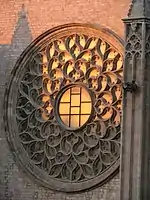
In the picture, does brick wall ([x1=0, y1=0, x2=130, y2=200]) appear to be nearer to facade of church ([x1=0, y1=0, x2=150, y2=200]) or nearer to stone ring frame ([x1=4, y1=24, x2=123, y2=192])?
facade of church ([x1=0, y1=0, x2=150, y2=200])

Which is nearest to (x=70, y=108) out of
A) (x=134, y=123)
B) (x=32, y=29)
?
(x=32, y=29)

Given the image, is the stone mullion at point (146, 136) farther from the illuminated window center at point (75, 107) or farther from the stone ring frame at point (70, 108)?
the illuminated window center at point (75, 107)

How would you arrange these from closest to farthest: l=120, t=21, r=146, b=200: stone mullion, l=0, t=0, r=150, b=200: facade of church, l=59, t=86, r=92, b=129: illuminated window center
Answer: l=120, t=21, r=146, b=200: stone mullion, l=0, t=0, r=150, b=200: facade of church, l=59, t=86, r=92, b=129: illuminated window center

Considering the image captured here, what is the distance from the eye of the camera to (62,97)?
2155 centimetres

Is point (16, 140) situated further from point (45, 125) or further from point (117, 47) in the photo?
point (117, 47)

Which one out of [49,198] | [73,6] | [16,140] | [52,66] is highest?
[73,6]

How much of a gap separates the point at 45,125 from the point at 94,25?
2.82m

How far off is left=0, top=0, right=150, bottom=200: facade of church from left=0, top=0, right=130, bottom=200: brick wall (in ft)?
0.08

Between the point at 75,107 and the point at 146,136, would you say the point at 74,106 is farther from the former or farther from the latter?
the point at 146,136

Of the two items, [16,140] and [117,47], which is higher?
[117,47]

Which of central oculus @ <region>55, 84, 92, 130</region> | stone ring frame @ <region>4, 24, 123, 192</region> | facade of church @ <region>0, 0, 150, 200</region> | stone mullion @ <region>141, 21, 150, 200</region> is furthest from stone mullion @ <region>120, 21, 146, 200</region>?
central oculus @ <region>55, 84, 92, 130</region>

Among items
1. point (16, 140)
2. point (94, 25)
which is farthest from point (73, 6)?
point (16, 140)

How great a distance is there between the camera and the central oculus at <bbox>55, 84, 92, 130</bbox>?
69.3 ft

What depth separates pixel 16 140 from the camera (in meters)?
21.9
